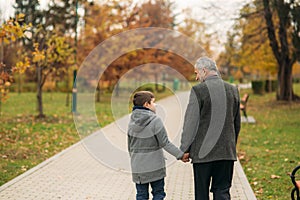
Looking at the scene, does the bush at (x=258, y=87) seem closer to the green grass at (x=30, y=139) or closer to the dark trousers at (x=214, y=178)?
the green grass at (x=30, y=139)

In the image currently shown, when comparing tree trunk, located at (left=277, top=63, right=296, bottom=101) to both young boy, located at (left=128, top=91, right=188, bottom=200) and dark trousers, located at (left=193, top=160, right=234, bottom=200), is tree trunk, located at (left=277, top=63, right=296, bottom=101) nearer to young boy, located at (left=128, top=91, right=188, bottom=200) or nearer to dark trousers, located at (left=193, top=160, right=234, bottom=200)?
dark trousers, located at (left=193, top=160, right=234, bottom=200)

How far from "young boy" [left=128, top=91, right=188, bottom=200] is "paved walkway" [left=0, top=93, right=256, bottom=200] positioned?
173 centimetres

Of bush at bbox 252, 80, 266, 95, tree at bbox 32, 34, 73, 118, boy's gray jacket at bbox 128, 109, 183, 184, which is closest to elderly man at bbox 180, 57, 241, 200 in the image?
boy's gray jacket at bbox 128, 109, 183, 184

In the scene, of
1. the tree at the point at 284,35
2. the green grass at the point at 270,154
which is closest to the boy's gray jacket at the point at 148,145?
the green grass at the point at 270,154

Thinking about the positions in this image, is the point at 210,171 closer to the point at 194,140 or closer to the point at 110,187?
the point at 194,140

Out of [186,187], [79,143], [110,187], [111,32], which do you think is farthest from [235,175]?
[111,32]

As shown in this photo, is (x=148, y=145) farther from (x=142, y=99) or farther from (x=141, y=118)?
(x=142, y=99)

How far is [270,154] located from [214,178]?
20.1 feet

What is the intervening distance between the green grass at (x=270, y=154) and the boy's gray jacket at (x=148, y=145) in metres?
2.56

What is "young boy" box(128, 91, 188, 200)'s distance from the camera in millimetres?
5285

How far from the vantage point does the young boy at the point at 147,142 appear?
529cm

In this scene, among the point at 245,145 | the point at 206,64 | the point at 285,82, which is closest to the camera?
the point at 206,64

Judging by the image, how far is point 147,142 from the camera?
5301mm

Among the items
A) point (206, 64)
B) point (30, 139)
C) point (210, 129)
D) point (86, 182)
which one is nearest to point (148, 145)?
point (210, 129)
